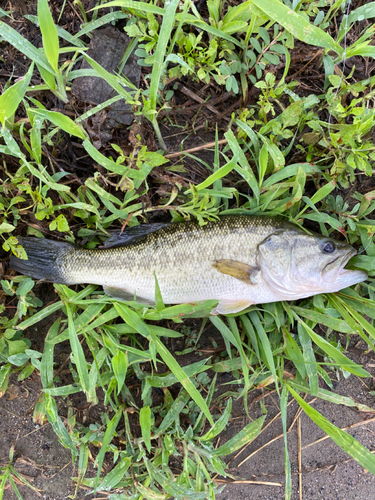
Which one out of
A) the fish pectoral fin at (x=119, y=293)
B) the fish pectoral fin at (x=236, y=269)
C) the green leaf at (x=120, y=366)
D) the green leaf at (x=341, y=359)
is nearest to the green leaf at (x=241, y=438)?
the green leaf at (x=341, y=359)

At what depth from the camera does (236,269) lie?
2488mm

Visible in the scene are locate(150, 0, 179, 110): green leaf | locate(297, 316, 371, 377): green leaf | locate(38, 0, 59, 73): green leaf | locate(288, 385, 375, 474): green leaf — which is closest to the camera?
locate(38, 0, 59, 73): green leaf

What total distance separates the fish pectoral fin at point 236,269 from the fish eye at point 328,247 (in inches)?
22.1

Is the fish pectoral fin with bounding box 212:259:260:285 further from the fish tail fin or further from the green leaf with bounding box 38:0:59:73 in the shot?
the green leaf with bounding box 38:0:59:73

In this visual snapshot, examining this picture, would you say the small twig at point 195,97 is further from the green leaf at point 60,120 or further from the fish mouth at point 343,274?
the fish mouth at point 343,274

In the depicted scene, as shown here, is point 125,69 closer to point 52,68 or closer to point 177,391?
point 52,68

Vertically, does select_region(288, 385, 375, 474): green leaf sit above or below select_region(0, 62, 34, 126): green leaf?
below

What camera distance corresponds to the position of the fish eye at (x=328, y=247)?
8.24 feet

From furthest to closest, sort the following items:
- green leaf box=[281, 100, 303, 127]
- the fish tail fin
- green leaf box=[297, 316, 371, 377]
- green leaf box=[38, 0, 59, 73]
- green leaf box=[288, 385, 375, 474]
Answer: the fish tail fin, green leaf box=[281, 100, 303, 127], green leaf box=[297, 316, 371, 377], green leaf box=[288, 385, 375, 474], green leaf box=[38, 0, 59, 73]

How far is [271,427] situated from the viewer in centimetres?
297

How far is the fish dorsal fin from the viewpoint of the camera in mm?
2631

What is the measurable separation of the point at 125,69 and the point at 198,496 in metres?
3.45

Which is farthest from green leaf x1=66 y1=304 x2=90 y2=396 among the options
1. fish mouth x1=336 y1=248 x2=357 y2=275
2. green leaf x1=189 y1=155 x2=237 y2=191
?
fish mouth x1=336 y1=248 x2=357 y2=275

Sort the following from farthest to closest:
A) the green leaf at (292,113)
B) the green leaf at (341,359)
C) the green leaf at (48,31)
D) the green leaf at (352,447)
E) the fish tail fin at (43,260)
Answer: the fish tail fin at (43,260)
the green leaf at (292,113)
the green leaf at (341,359)
the green leaf at (352,447)
the green leaf at (48,31)
